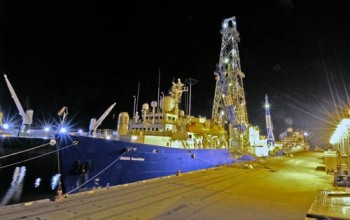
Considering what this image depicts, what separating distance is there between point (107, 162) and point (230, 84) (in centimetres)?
2729

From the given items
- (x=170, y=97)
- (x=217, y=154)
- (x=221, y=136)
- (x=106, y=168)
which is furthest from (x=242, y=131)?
(x=106, y=168)

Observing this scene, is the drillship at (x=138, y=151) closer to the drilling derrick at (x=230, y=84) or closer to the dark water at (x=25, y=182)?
the dark water at (x=25, y=182)

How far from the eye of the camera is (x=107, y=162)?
11.1m

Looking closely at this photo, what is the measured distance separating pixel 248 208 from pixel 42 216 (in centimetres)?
661

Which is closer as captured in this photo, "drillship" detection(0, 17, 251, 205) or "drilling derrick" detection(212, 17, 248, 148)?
"drillship" detection(0, 17, 251, 205)

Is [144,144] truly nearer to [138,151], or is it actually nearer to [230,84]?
[138,151]

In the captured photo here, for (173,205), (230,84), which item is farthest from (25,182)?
(230,84)

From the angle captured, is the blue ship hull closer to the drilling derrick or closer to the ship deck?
the ship deck

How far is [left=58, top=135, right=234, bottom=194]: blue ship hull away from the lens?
9.95 m

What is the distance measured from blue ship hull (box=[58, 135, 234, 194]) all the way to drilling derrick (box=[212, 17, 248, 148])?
1910 centimetres

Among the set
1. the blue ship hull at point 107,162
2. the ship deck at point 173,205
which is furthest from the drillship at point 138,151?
the ship deck at point 173,205

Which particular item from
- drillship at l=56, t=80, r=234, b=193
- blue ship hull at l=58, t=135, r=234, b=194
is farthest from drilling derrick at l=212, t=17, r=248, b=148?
blue ship hull at l=58, t=135, r=234, b=194

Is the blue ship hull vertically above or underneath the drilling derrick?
underneath

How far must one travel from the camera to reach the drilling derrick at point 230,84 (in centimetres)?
3269
